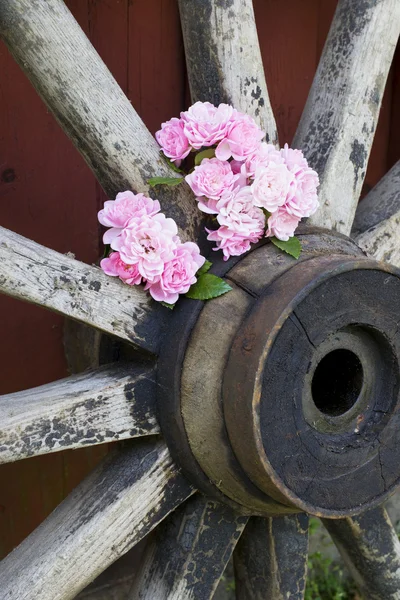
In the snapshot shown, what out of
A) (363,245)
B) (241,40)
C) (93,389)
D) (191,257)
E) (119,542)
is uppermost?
(241,40)

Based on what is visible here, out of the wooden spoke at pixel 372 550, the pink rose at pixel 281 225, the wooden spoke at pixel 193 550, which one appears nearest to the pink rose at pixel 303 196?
the pink rose at pixel 281 225

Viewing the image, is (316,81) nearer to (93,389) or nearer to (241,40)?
(241,40)

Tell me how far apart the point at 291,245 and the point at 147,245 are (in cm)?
25

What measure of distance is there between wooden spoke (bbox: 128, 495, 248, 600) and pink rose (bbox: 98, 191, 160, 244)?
0.51 m

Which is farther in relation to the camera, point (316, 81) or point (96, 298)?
point (316, 81)

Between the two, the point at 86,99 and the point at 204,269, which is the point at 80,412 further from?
the point at 86,99

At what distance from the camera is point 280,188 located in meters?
1.34

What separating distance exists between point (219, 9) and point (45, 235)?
0.64 metres

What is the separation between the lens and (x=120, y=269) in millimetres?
1301

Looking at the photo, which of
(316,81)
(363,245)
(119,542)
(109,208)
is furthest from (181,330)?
(316,81)

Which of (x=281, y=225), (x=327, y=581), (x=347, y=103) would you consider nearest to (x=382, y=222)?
(x=347, y=103)

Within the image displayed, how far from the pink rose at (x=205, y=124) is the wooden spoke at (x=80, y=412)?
1.31 feet

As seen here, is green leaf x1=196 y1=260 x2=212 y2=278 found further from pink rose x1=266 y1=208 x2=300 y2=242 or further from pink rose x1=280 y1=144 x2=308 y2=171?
pink rose x1=280 y1=144 x2=308 y2=171

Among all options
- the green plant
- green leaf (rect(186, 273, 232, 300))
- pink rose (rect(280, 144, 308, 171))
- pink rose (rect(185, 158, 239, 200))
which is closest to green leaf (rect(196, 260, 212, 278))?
green leaf (rect(186, 273, 232, 300))
